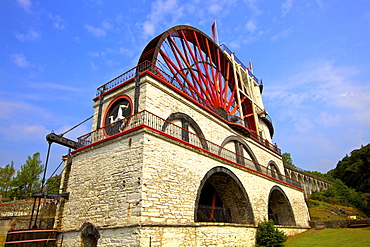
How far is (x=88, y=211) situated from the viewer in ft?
30.7

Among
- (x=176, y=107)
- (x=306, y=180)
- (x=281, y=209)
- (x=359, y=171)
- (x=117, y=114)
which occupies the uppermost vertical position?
(x=359, y=171)

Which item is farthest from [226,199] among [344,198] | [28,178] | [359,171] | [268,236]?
[359,171]

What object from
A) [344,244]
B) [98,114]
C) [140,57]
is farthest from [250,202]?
[140,57]

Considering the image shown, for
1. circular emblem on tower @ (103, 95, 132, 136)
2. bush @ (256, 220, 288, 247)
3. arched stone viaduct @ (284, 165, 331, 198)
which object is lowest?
bush @ (256, 220, 288, 247)

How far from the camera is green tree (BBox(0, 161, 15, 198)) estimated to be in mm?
27498

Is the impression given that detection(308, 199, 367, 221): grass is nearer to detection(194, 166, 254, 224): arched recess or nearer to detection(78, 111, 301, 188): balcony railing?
detection(194, 166, 254, 224): arched recess

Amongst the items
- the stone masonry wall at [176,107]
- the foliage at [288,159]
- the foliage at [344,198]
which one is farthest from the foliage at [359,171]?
the stone masonry wall at [176,107]

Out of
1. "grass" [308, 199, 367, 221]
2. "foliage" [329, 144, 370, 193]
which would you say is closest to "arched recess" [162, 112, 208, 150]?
"grass" [308, 199, 367, 221]

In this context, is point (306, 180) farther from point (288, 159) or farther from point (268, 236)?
point (268, 236)

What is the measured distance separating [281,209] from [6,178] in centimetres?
3069

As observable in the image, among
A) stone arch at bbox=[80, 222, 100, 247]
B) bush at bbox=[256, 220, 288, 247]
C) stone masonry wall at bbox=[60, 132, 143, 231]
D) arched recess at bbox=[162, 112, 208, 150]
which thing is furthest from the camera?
bush at bbox=[256, 220, 288, 247]

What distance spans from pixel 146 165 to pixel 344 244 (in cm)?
1054

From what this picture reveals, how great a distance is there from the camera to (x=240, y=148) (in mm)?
16031

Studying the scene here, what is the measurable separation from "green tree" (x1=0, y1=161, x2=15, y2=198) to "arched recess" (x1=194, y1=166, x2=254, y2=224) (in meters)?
26.0
